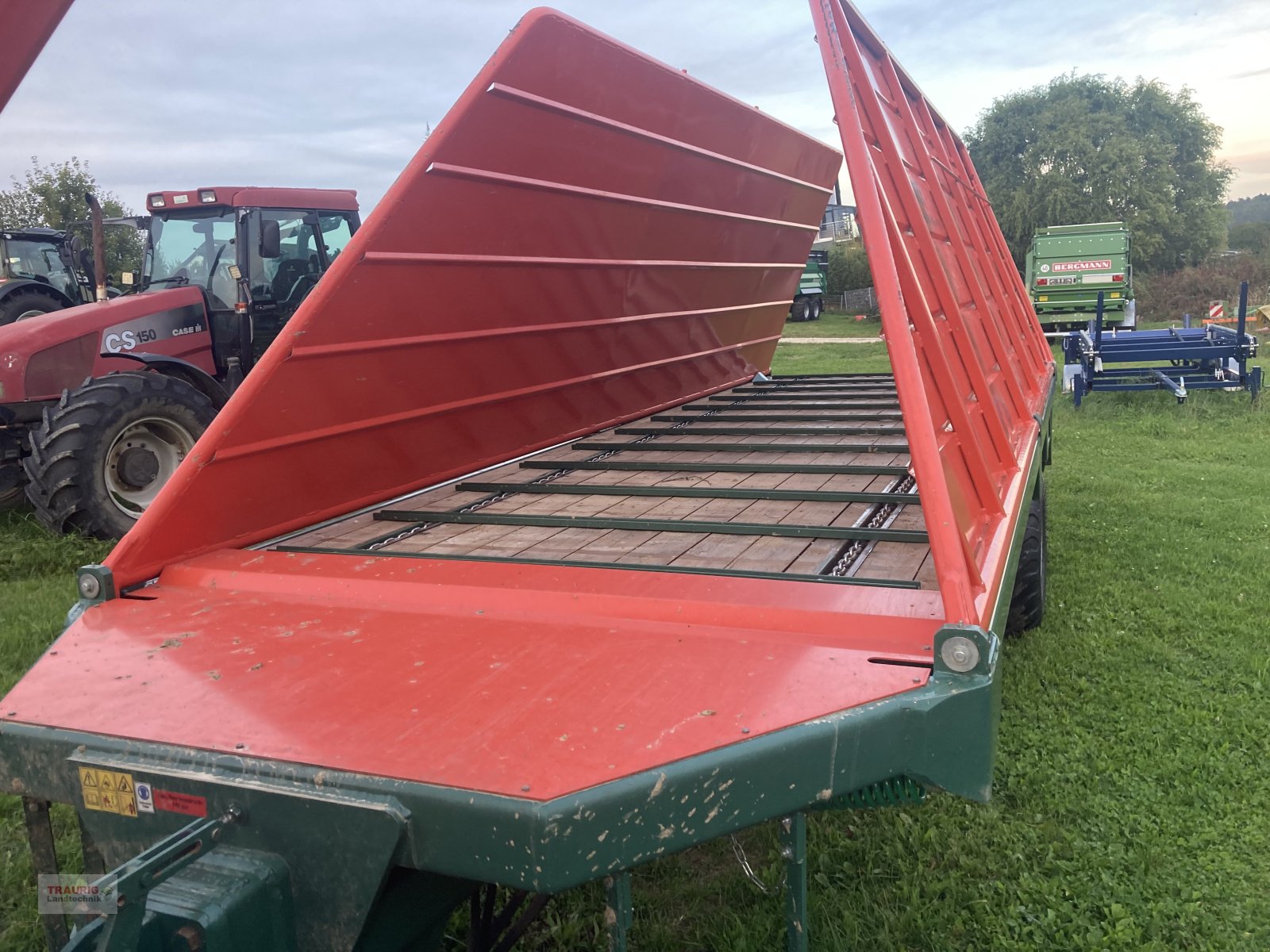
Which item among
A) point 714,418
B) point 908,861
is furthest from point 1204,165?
point 908,861

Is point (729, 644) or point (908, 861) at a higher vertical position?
point (729, 644)

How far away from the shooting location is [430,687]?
5.98 feet

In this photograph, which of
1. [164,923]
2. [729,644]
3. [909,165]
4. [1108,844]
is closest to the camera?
[164,923]

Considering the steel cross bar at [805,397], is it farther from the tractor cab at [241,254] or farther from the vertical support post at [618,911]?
the vertical support post at [618,911]

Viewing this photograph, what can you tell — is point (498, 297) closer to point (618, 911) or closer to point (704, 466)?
point (704, 466)

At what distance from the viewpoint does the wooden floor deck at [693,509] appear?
2684 mm

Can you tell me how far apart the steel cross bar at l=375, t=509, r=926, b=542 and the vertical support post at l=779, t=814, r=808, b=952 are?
114 cm

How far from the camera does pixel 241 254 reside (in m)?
7.18

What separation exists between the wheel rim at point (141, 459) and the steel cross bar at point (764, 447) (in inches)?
137

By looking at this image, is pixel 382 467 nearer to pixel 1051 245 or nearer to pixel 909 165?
pixel 909 165

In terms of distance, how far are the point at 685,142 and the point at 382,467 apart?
6.83ft

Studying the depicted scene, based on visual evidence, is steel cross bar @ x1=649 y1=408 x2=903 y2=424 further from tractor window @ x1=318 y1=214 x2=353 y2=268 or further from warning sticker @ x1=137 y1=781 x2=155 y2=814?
warning sticker @ x1=137 y1=781 x2=155 y2=814

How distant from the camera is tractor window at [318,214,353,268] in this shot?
7793mm

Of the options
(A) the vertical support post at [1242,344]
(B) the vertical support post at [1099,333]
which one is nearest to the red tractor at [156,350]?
(B) the vertical support post at [1099,333]
